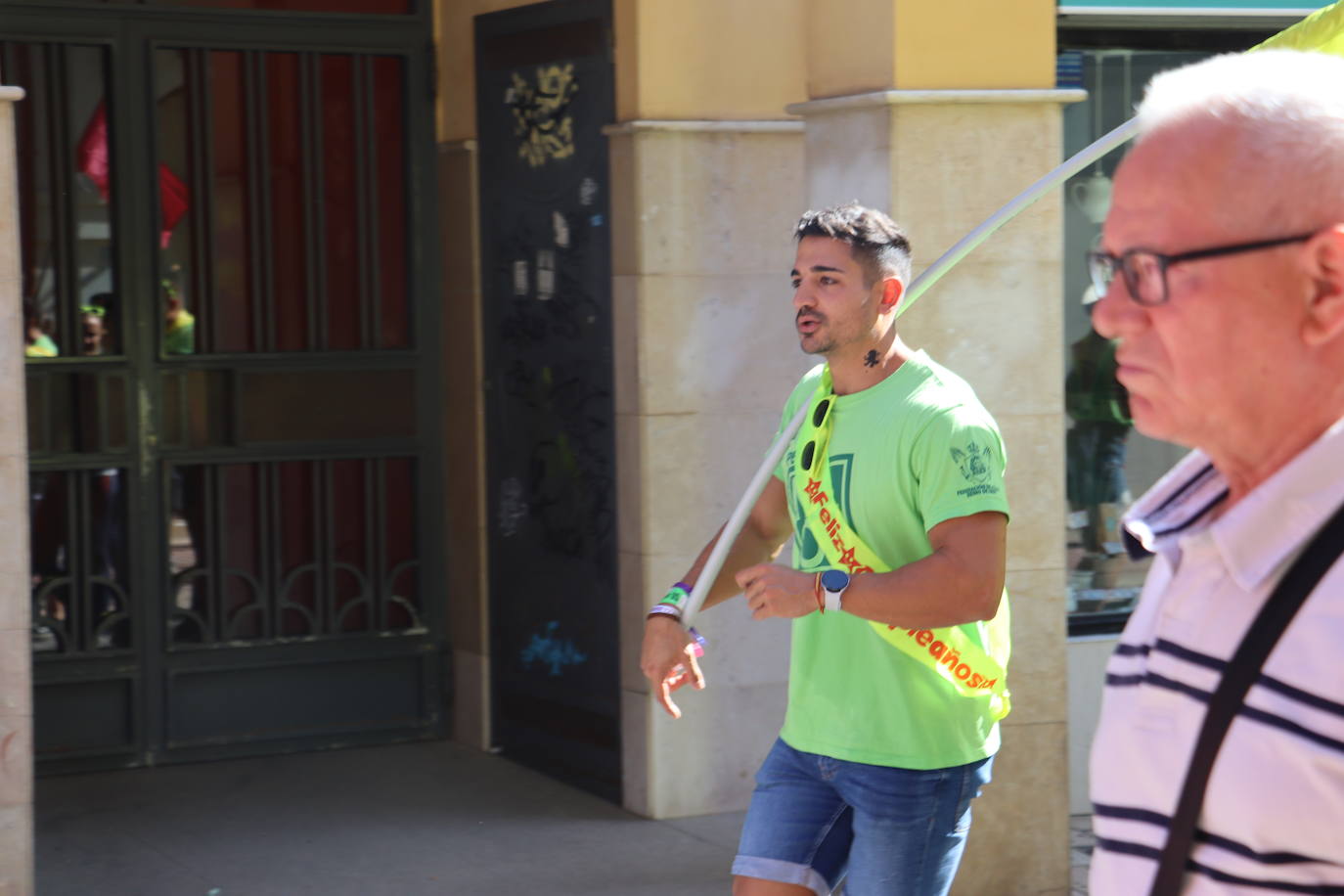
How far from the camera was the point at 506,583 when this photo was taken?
735cm

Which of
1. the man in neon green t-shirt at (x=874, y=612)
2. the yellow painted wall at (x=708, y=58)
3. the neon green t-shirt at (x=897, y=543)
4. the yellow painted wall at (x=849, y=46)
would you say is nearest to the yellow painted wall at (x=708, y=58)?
the yellow painted wall at (x=708, y=58)

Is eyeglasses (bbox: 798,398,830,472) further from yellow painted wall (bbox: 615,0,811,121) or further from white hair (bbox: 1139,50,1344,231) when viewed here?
yellow painted wall (bbox: 615,0,811,121)

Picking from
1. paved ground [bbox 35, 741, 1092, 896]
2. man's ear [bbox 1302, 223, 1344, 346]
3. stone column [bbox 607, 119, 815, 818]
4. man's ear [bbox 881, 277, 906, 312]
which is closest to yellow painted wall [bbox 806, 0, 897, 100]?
stone column [bbox 607, 119, 815, 818]

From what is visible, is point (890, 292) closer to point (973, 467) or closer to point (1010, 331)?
point (973, 467)

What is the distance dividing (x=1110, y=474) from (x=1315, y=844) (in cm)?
539

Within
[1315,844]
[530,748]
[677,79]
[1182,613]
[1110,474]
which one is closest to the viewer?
[1315,844]

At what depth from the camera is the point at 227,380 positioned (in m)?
7.37

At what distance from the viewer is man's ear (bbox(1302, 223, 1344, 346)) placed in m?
1.62

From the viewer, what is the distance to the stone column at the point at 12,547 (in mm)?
4887

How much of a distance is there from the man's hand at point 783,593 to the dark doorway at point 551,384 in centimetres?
301

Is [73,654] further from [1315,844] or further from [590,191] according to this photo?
[1315,844]

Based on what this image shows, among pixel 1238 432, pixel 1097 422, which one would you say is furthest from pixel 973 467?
pixel 1097 422

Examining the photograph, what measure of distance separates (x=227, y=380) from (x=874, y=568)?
4147 mm

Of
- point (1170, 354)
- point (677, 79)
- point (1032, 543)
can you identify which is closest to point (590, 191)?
point (677, 79)
